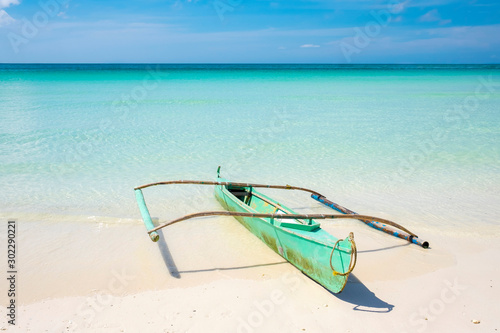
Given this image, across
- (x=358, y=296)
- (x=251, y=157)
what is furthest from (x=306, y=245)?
(x=251, y=157)

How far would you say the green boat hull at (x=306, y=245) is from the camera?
400cm

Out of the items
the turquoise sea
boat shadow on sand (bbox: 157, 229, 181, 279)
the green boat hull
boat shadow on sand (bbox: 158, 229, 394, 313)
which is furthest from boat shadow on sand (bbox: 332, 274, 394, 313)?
the turquoise sea

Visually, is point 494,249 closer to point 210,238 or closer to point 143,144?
point 210,238

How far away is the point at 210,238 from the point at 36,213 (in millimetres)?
3051

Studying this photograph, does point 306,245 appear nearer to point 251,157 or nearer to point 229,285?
point 229,285

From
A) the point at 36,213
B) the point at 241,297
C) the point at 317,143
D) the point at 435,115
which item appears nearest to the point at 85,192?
the point at 36,213

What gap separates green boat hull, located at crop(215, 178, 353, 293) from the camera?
4.00 meters

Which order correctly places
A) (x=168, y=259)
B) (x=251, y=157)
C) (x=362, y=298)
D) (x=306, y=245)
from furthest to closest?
(x=251, y=157) → (x=168, y=259) → (x=306, y=245) → (x=362, y=298)

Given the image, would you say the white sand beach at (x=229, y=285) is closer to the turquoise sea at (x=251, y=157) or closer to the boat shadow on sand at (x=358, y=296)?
the boat shadow on sand at (x=358, y=296)

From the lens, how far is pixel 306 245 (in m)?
4.45

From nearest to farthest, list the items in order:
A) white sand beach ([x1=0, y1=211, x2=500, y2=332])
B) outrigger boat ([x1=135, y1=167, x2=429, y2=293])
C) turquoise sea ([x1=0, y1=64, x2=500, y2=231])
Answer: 1. white sand beach ([x1=0, y1=211, x2=500, y2=332])
2. outrigger boat ([x1=135, y1=167, x2=429, y2=293])
3. turquoise sea ([x1=0, y1=64, x2=500, y2=231])

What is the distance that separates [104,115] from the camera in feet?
48.3

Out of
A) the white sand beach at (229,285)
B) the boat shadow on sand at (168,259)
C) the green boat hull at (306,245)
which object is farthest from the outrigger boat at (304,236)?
the boat shadow on sand at (168,259)

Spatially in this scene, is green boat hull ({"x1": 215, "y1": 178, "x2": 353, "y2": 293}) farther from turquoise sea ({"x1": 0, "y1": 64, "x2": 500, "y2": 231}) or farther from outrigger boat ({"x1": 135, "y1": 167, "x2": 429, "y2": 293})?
turquoise sea ({"x1": 0, "y1": 64, "x2": 500, "y2": 231})
